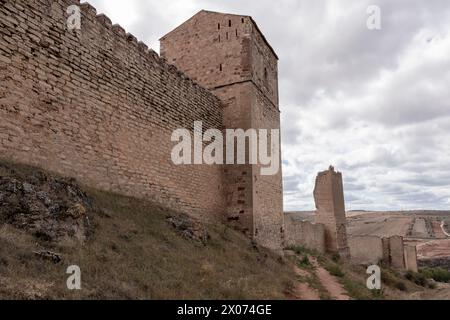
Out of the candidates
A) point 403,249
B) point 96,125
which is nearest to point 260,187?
point 96,125

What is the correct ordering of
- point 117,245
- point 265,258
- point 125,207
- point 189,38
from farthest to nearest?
point 189,38 → point 265,258 → point 125,207 → point 117,245

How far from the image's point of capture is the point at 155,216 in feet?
28.8

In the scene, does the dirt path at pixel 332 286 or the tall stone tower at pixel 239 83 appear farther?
the tall stone tower at pixel 239 83

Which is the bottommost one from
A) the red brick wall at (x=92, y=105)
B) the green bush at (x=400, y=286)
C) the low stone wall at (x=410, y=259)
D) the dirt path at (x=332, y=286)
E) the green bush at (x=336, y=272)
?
the green bush at (x=400, y=286)

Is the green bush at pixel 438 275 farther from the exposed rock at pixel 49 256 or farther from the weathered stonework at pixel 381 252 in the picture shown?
the exposed rock at pixel 49 256

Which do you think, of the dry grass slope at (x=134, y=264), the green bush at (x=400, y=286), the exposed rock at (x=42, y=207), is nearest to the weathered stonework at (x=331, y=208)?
the green bush at (x=400, y=286)

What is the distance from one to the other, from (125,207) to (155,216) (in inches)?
31.6

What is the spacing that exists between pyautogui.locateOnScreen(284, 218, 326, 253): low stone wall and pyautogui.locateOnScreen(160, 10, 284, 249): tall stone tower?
4.60 m

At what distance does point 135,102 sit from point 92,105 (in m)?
1.50

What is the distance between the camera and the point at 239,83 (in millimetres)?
13883

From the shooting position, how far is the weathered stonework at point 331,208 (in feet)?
74.2

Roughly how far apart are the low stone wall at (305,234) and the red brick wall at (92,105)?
29.1 feet

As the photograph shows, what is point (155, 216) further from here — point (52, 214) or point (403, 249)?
point (403, 249)

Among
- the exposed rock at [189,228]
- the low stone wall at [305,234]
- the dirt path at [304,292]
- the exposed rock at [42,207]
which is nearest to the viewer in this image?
the exposed rock at [42,207]
